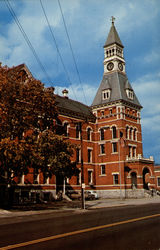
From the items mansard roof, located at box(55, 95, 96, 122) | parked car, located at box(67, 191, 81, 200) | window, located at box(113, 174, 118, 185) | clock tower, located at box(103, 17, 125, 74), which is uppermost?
clock tower, located at box(103, 17, 125, 74)

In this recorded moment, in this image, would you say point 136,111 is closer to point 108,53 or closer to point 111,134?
point 111,134

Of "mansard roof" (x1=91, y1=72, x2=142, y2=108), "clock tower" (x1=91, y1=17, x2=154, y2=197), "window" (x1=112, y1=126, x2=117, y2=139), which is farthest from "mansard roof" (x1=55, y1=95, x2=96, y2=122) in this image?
"window" (x1=112, y1=126, x2=117, y2=139)

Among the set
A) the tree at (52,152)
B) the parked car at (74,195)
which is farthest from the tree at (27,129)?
the parked car at (74,195)

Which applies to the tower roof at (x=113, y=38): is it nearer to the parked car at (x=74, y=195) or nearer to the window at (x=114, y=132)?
the window at (x=114, y=132)

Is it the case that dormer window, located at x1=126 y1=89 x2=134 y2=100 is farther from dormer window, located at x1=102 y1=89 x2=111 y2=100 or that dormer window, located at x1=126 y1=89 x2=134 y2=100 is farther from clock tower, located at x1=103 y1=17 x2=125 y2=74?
clock tower, located at x1=103 y1=17 x2=125 y2=74

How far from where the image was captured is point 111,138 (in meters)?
47.3

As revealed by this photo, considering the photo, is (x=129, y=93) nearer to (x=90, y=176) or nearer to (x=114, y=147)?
(x=114, y=147)

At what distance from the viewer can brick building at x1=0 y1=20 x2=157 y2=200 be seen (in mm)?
44375

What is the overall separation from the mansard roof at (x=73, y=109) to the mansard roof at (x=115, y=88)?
2.18m

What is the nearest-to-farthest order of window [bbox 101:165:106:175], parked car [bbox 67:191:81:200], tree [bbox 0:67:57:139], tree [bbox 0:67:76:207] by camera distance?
tree [bbox 0:67:76:207], tree [bbox 0:67:57:139], parked car [bbox 67:191:81:200], window [bbox 101:165:106:175]

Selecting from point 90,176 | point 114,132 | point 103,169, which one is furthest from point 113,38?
point 90,176

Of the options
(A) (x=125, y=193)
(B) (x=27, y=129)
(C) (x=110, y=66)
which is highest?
(C) (x=110, y=66)

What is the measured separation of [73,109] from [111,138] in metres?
8.30

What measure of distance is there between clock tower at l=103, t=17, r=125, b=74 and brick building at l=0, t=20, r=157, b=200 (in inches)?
9.2
